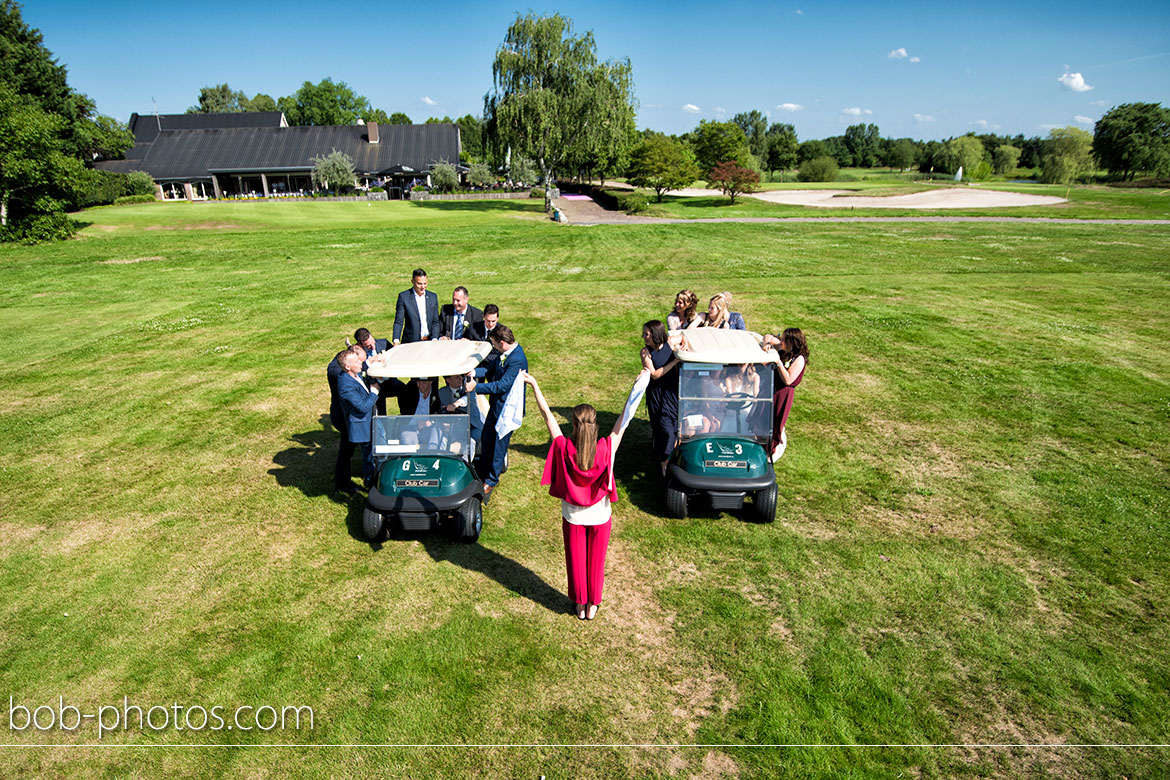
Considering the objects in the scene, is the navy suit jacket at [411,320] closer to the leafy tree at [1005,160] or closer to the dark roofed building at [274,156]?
the dark roofed building at [274,156]

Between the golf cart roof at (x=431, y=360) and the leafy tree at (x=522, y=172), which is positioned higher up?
the leafy tree at (x=522, y=172)

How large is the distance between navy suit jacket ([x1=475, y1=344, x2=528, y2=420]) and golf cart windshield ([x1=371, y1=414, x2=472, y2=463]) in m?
0.51

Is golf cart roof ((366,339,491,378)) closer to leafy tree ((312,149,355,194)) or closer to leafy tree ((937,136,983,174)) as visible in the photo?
leafy tree ((312,149,355,194))

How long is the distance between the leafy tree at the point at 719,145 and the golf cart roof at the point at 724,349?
67.9m

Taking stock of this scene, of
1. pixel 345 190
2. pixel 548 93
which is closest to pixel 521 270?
pixel 548 93

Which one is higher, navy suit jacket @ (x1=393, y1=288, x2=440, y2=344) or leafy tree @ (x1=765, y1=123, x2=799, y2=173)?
leafy tree @ (x1=765, y1=123, x2=799, y2=173)

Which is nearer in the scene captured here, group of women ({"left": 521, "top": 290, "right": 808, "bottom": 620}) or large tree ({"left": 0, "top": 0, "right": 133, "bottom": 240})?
group of women ({"left": 521, "top": 290, "right": 808, "bottom": 620})

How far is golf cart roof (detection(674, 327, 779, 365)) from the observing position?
22.4 ft

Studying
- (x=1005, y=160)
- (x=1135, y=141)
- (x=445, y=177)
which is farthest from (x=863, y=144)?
(x=445, y=177)

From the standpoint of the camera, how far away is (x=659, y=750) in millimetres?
4367

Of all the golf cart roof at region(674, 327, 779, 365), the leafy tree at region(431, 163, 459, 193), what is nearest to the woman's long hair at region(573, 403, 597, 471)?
the golf cart roof at region(674, 327, 779, 365)

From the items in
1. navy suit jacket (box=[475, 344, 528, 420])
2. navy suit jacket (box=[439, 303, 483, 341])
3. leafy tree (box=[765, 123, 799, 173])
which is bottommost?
navy suit jacket (box=[475, 344, 528, 420])

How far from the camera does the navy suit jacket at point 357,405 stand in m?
6.83

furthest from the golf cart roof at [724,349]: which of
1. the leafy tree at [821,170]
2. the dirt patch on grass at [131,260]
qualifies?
the leafy tree at [821,170]
